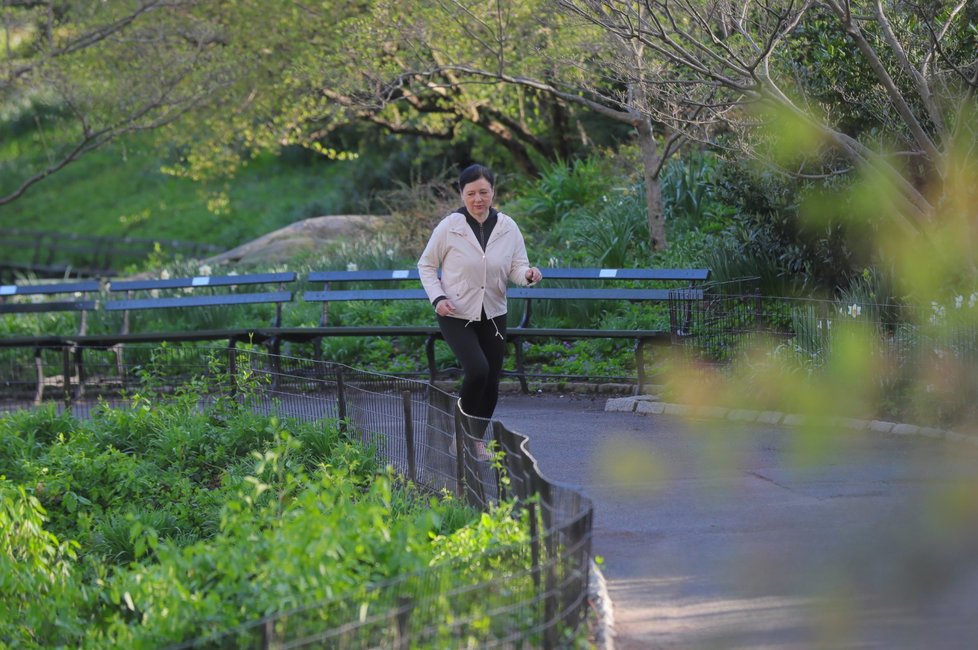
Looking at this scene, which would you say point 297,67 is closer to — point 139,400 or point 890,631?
point 139,400

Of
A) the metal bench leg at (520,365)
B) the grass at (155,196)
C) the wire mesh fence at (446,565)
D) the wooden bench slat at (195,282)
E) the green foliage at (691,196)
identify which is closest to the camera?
the wire mesh fence at (446,565)

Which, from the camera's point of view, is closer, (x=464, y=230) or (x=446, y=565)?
(x=446, y=565)

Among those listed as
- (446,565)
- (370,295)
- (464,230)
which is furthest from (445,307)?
(370,295)

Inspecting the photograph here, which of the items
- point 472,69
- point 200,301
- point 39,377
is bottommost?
point 39,377

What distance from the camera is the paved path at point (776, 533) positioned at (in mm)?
5309

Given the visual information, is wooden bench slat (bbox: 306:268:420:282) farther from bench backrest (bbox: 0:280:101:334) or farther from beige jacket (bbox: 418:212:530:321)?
beige jacket (bbox: 418:212:530:321)

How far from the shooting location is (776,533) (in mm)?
6715

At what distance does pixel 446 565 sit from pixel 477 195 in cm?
410

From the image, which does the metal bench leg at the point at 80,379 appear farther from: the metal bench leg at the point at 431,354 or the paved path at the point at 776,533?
the paved path at the point at 776,533

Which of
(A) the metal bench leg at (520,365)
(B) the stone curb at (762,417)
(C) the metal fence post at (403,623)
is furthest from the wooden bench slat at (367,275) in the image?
(C) the metal fence post at (403,623)

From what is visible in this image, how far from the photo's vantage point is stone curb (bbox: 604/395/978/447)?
348 inches

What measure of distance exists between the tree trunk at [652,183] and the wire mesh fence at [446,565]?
498cm

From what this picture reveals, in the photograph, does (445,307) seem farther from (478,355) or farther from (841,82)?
(841,82)

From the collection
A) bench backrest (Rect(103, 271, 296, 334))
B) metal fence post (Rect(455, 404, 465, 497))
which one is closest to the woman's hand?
metal fence post (Rect(455, 404, 465, 497))
